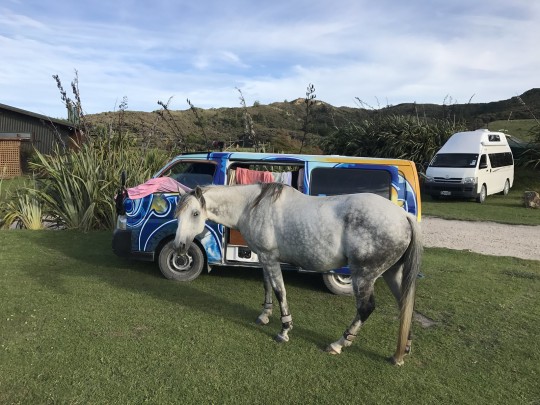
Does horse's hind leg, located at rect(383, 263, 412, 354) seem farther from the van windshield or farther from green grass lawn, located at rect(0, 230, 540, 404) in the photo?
the van windshield

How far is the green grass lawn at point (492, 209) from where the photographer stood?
45.5ft

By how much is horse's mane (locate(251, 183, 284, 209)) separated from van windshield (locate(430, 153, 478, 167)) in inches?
617

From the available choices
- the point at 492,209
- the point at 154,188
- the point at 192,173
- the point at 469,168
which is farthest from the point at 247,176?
the point at 469,168

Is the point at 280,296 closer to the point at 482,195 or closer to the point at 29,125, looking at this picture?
the point at 482,195

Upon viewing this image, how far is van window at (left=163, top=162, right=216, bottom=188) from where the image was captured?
249 inches

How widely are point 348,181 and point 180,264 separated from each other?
8.99 feet

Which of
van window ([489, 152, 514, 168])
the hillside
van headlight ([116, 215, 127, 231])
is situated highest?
the hillside

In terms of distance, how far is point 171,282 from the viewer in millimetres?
6137

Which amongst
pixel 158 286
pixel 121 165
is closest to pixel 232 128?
pixel 121 165

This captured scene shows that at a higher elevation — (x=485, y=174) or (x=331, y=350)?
(x=485, y=174)

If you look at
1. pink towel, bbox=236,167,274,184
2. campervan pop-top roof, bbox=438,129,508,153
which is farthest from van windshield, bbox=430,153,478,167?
pink towel, bbox=236,167,274,184

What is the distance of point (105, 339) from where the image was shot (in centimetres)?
424

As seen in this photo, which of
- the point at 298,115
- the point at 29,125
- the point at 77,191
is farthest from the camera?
the point at 298,115

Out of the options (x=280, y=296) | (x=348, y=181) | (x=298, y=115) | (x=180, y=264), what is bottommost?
(x=180, y=264)
